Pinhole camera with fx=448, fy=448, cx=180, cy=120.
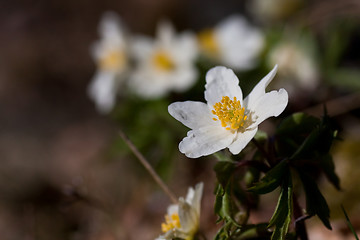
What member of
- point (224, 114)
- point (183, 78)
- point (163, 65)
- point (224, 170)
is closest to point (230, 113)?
point (224, 114)

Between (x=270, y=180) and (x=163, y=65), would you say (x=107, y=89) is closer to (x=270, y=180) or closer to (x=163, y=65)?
(x=163, y=65)

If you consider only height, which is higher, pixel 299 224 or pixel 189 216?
pixel 189 216

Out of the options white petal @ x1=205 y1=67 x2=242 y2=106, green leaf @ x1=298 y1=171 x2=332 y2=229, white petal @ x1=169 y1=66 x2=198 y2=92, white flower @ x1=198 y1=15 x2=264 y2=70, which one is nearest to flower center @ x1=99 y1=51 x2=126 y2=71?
white petal @ x1=169 y1=66 x2=198 y2=92

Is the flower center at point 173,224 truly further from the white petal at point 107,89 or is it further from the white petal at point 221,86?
the white petal at point 107,89

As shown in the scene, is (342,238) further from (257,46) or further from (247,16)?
(247,16)

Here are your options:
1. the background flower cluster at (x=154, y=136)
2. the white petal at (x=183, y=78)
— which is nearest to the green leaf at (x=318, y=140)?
the background flower cluster at (x=154, y=136)

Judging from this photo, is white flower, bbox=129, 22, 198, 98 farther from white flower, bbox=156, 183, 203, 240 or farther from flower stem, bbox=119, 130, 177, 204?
white flower, bbox=156, 183, 203, 240

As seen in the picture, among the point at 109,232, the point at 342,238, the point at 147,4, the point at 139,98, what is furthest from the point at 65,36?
the point at 342,238
